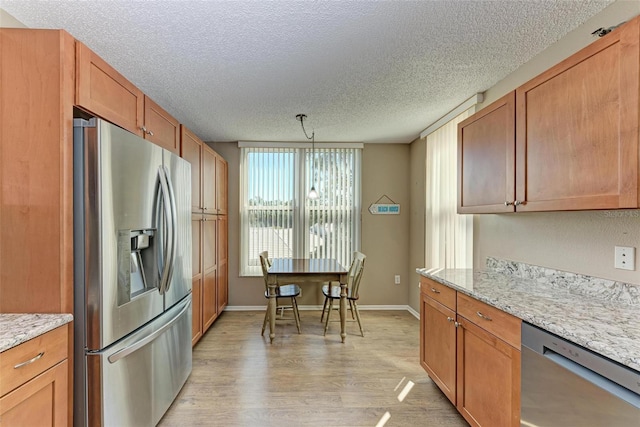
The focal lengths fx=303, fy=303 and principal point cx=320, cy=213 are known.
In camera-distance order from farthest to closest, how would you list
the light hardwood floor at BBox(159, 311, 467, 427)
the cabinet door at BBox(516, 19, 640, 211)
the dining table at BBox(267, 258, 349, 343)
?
1. the dining table at BBox(267, 258, 349, 343)
2. the light hardwood floor at BBox(159, 311, 467, 427)
3. the cabinet door at BBox(516, 19, 640, 211)

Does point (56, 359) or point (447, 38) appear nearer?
point (56, 359)

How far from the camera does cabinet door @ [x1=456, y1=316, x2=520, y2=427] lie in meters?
1.46

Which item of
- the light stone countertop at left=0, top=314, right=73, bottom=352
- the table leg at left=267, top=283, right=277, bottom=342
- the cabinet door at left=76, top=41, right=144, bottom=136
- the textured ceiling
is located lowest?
the table leg at left=267, top=283, right=277, bottom=342

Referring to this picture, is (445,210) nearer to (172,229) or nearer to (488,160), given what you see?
(488,160)

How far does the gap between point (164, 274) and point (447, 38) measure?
2318 millimetres

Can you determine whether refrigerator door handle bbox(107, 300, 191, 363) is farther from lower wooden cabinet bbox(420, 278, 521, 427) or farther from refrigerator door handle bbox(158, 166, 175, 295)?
lower wooden cabinet bbox(420, 278, 521, 427)

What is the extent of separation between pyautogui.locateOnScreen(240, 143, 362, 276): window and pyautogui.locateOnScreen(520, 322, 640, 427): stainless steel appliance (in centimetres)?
319

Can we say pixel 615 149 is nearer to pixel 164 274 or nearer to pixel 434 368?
pixel 434 368

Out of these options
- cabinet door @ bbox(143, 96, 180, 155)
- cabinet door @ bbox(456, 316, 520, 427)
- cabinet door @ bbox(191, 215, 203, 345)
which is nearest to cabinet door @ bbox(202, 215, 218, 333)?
cabinet door @ bbox(191, 215, 203, 345)

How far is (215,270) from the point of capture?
147 inches

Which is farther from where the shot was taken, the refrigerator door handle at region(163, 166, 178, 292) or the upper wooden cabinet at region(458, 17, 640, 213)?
the refrigerator door handle at region(163, 166, 178, 292)

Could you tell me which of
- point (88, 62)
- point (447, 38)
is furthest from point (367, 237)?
point (88, 62)

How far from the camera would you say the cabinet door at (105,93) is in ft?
4.75

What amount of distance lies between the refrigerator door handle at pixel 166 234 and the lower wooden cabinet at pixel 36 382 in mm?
625
